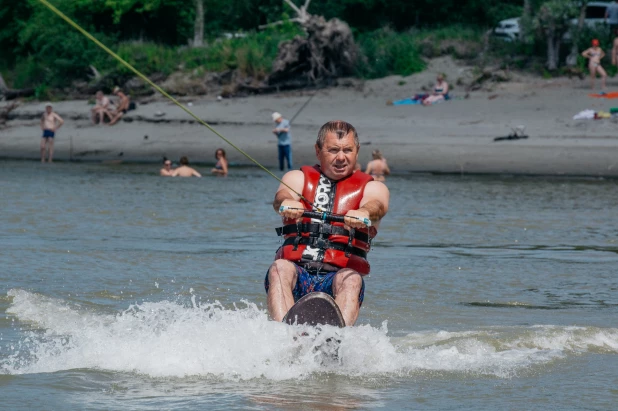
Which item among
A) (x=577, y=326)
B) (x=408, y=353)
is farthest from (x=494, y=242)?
(x=408, y=353)

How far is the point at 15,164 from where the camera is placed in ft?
90.1

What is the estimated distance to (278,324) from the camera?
19.7 feet

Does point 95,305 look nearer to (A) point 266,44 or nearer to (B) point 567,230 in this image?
(B) point 567,230

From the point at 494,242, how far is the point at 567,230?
1.58 meters

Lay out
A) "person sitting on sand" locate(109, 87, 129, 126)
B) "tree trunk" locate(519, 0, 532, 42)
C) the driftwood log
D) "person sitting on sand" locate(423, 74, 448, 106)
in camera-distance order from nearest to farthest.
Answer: "person sitting on sand" locate(423, 74, 448, 106) < "tree trunk" locate(519, 0, 532, 42) < "person sitting on sand" locate(109, 87, 129, 126) < the driftwood log

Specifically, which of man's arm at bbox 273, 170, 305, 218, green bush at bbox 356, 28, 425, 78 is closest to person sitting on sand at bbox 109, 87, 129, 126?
green bush at bbox 356, 28, 425, 78

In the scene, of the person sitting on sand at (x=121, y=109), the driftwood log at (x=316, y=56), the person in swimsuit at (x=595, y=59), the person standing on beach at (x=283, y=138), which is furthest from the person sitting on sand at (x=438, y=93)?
the person sitting on sand at (x=121, y=109)

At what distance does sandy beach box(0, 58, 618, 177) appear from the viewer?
23.8 metres

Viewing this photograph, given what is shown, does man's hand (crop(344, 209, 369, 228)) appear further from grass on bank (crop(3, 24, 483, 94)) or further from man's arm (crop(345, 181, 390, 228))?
grass on bank (crop(3, 24, 483, 94))

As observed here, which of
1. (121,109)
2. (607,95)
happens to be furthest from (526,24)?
(121,109)

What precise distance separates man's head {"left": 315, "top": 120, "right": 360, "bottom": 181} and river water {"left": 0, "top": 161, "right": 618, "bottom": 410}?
3.01ft

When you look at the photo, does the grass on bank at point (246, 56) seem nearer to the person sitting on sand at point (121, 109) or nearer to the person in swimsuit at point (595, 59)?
the person sitting on sand at point (121, 109)

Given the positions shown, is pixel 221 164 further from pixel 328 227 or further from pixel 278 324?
pixel 278 324

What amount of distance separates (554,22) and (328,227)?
79.2 ft
